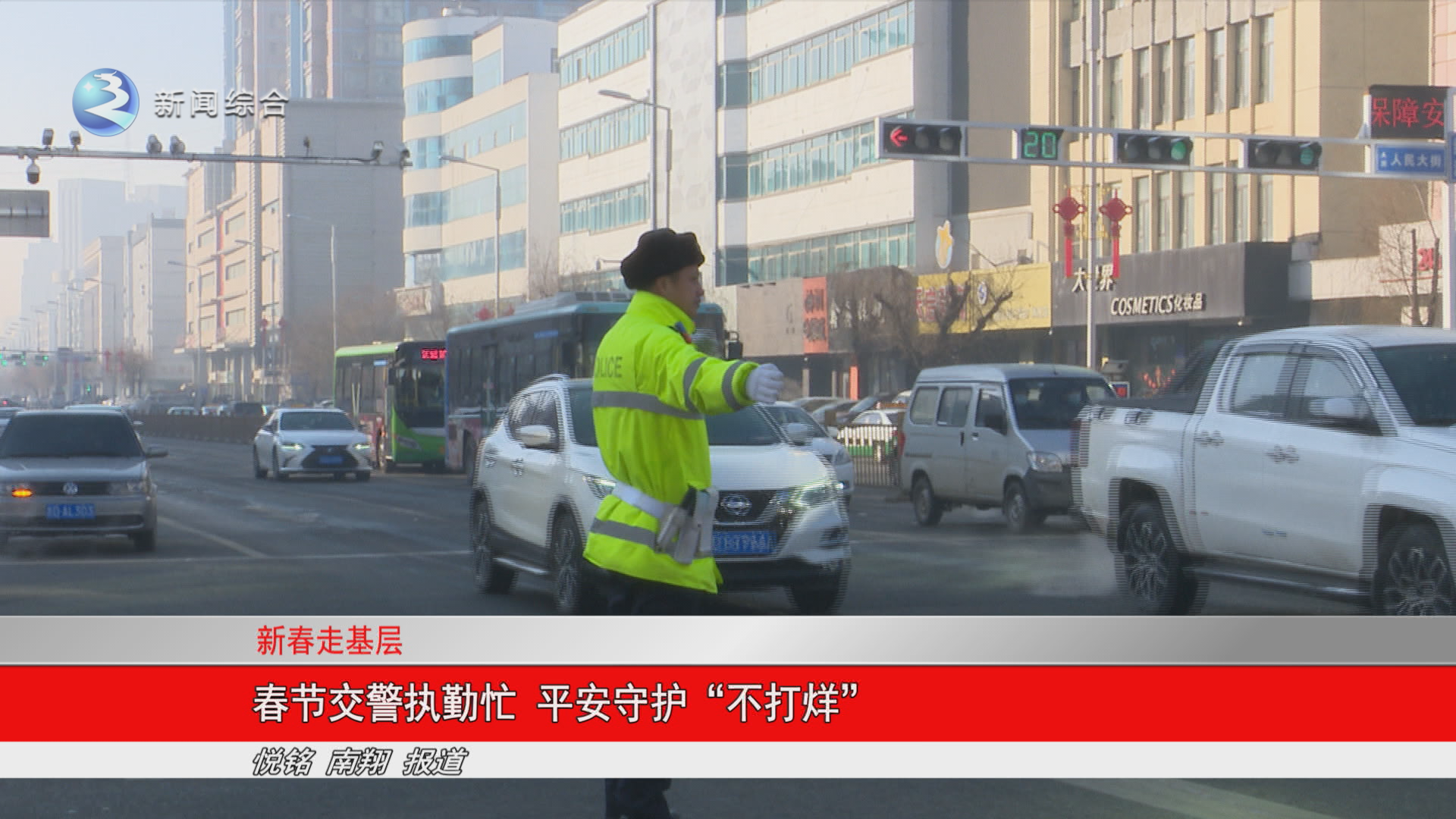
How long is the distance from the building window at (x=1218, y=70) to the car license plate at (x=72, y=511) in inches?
1277

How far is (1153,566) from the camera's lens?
36.6 feet

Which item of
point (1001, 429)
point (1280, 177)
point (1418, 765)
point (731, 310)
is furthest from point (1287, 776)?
point (731, 310)

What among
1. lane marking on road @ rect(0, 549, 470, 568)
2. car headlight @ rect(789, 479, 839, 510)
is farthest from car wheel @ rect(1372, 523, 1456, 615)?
lane marking on road @ rect(0, 549, 470, 568)

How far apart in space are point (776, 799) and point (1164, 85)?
4129 cm

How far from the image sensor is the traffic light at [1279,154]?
2577cm

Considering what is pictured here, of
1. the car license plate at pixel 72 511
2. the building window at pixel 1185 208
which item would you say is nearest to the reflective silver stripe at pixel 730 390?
the car license plate at pixel 72 511

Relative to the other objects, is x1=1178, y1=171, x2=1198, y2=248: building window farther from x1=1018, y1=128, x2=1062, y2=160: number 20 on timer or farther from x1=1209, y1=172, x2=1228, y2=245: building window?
x1=1018, y1=128, x2=1062, y2=160: number 20 on timer

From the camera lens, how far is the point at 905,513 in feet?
75.4

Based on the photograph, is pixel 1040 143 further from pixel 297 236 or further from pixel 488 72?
pixel 297 236

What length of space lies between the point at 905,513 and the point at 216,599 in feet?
39.3

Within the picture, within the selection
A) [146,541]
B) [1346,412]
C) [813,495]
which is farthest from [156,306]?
[1346,412]

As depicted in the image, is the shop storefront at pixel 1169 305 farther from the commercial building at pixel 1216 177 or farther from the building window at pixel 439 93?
the building window at pixel 439 93

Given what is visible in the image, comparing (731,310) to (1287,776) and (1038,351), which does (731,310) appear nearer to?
(1038,351)

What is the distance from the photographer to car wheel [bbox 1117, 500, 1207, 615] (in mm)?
10945
